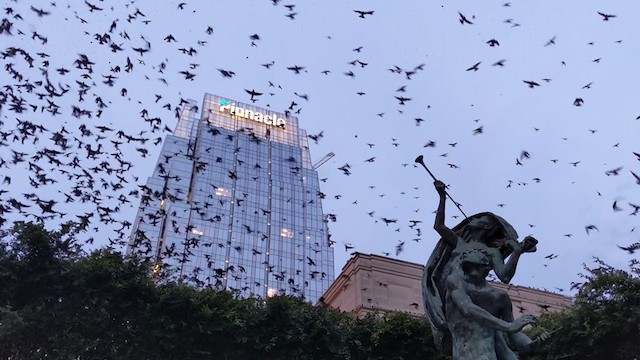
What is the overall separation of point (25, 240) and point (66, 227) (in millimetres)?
1203

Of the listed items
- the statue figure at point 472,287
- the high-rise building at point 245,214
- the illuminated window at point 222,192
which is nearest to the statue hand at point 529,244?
the statue figure at point 472,287

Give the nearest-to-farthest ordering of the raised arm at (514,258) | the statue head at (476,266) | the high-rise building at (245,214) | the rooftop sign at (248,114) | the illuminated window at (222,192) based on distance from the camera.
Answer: the raised arm at (514,258)
the statue head at (476,266)
the high-rise building at (245,214)
the illuminated window at (222,192)
the rooftop sign at (248,114)

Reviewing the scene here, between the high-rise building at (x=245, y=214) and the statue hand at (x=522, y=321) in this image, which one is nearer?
the statue hand at (x=522, y=321)

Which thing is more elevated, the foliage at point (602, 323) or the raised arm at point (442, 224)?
the foliage at point (602, 323)

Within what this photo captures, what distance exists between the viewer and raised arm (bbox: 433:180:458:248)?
8422 mm

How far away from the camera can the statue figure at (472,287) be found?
7840 millimetres

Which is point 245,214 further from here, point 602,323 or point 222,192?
point 602,323

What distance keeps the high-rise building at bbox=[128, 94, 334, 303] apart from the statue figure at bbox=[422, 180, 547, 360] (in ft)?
261

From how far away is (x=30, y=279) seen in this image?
17406 millimetres

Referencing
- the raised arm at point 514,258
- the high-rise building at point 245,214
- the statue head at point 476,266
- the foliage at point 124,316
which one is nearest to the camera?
the raised arm at point 514,258

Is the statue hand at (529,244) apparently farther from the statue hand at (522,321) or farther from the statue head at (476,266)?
the statue hand at (522,321)

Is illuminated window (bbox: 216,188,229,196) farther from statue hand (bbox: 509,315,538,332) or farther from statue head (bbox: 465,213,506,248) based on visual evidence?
statue hand (bbox: 509,315,538,332)

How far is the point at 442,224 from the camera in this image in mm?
8766

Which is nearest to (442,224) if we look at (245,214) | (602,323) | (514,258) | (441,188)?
(441,188)
